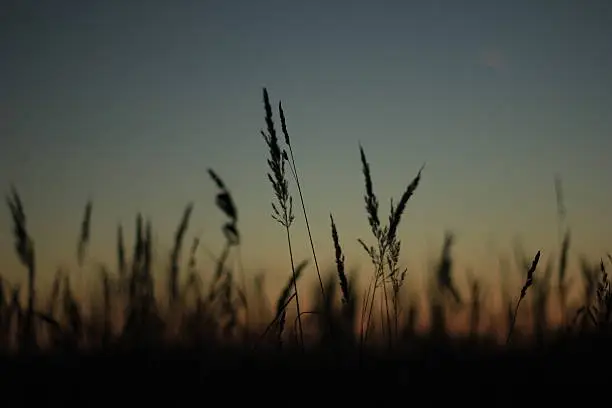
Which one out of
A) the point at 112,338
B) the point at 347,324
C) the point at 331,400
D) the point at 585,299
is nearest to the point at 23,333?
the point at 112,338

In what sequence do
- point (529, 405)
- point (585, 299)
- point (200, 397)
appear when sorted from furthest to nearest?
point (585, 299), point (200, 397), point (529, 405)

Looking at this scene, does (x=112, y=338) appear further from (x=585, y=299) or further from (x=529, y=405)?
(x=585, y=299)

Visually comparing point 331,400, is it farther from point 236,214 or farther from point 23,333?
point 23,333

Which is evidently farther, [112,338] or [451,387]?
[112,338]

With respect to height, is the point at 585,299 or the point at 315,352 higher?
the point at 585,299

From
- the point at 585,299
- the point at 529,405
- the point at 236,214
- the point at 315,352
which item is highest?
the point at 236,214

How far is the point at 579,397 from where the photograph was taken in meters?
2.80

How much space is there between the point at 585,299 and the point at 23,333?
13.0 feet

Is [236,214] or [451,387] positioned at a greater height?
[236,214]

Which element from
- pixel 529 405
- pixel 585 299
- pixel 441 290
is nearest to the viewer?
pixel 529 405

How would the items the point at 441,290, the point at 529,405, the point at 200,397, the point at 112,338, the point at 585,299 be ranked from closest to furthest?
1. the point at 529,405
2. the point at 200,397
3. the point at 112,338
4. the point at 585,299
5. the point at 441,290

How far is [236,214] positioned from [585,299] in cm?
291

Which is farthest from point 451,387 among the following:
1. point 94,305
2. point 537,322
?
point 94,305

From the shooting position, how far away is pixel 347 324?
4.09 meters
